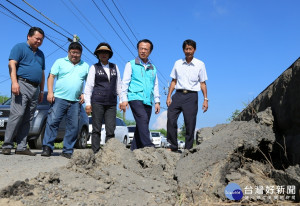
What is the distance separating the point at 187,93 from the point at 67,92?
2148 millimetres

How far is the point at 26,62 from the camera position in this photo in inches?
224

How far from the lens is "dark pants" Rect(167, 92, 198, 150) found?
5.61 meters

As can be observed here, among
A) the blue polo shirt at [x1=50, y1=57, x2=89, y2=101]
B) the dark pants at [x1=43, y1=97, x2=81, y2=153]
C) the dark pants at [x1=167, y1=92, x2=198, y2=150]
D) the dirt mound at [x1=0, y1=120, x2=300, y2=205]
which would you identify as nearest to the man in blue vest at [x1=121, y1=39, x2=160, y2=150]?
the dark pants at [x1=167, y1=92, x2=198, y2=150]

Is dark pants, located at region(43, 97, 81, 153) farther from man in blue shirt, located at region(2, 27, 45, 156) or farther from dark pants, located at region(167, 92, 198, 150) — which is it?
dark pants, located at region(167, 92, 198, 150)

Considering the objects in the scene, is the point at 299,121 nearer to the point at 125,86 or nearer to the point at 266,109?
the point at 266,109

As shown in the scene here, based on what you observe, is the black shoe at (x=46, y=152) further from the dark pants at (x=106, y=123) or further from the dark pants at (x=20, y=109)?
the dark pants at (x=106, y=123)

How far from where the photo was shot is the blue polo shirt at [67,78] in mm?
5793

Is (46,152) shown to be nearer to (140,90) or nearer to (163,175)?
(140,90)

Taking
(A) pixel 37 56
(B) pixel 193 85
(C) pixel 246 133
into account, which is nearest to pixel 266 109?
(C) pixel 246 133

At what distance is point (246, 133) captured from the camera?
13.1ft

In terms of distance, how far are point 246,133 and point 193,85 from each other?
1.87 metres

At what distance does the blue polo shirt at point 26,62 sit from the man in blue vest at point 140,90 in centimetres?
164

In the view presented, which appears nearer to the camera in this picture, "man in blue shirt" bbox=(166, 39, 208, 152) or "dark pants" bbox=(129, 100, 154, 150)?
"dark pants" bbox=(129, 100, 154, 150)

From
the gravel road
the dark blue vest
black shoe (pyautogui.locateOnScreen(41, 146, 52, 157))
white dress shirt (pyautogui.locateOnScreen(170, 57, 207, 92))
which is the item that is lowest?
the gravel road
